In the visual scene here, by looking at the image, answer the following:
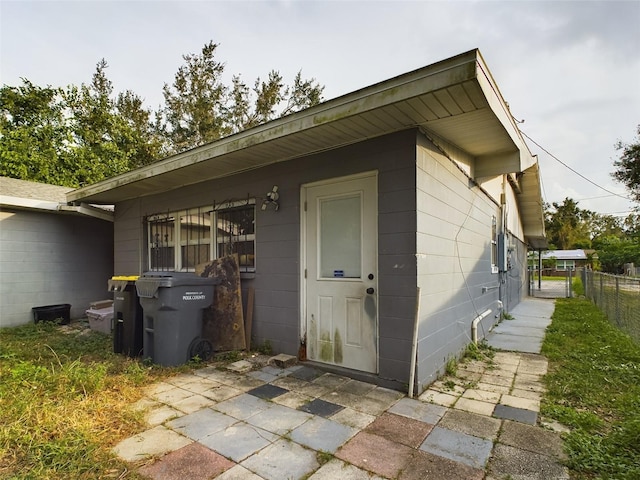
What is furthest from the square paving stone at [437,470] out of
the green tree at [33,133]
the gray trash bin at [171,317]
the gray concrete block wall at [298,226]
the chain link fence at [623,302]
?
the green tree at [33,133]

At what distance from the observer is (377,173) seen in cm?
349

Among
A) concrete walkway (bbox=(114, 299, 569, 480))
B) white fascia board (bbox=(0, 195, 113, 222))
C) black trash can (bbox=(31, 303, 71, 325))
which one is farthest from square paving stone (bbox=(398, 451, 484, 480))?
black trash can (bbox=(31, 303, 71, 325))

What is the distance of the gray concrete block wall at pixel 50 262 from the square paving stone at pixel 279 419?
6451 mm

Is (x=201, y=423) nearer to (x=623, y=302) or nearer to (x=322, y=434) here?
(x=322, y=434)

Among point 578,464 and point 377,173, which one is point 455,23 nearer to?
point 377,173

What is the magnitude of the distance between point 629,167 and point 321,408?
2697cm

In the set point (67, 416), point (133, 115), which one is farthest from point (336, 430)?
point (133, 115)

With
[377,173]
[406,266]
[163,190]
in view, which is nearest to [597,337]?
[406,266]

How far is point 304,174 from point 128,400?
2815mm

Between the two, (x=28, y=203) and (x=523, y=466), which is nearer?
(x=523, y=466)

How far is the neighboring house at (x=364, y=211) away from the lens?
3.08 meters

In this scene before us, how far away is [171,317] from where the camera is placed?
3.76 metres

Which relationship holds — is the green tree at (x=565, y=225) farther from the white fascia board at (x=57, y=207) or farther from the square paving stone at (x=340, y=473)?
the square paving stone at (x=340, y=473)

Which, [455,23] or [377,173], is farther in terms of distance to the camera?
[455,23]
